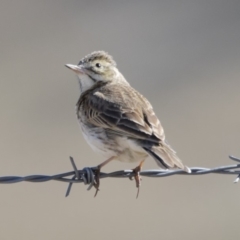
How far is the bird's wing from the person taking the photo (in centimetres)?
775

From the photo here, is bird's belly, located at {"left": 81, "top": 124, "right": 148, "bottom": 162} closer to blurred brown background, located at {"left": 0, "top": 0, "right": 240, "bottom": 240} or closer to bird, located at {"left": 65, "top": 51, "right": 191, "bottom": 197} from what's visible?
bird, located at {"left": 65, "top": 51, "right": 191, "bottom": 197}

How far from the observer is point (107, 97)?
28.3ft

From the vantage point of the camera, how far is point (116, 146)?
7.93 metres

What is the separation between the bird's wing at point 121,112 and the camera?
25.4 feet

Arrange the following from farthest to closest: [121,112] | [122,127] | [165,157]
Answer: [121,112] → [122,127] → [165,157]

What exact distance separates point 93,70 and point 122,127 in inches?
70.3

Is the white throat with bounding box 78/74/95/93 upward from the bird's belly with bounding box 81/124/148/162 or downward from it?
upward

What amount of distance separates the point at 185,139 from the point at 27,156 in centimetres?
318

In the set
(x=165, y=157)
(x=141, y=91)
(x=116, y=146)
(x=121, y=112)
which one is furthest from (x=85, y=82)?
(x=141, y=91)

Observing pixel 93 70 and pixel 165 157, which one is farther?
pixel 93 70

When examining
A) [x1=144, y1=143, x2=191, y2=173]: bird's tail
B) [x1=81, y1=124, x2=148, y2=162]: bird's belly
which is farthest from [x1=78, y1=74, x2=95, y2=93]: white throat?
[x1=144, y1=143, x2=191, y2=173]: bird's tail

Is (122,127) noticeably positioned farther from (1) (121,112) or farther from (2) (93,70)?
(2) (93,70)

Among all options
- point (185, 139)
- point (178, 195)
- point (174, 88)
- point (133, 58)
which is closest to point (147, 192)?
point (178, 195)

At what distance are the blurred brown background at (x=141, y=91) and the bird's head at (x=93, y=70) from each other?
4.10 metres
